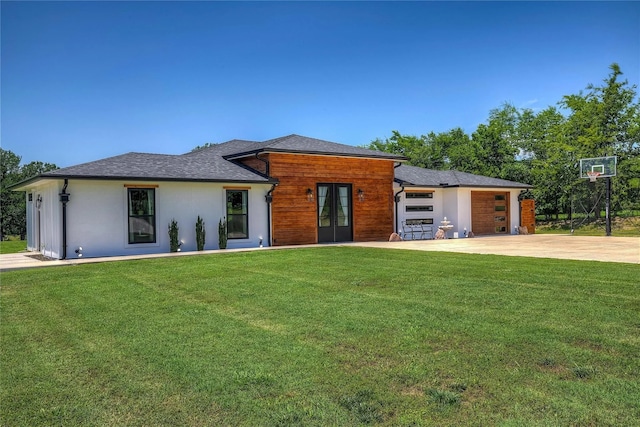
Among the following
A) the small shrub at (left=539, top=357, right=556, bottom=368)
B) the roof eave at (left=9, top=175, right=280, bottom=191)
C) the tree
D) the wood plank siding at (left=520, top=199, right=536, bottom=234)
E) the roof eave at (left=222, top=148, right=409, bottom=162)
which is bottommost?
the small shrub at (left=539, top=357, right=556, bottom=368)

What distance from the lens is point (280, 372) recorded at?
3.92m

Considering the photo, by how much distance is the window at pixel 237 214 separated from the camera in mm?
16844

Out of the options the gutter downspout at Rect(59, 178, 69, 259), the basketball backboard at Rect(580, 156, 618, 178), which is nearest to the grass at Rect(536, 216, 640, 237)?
the basketball backboard at Rect(580, 156, 618, 178)

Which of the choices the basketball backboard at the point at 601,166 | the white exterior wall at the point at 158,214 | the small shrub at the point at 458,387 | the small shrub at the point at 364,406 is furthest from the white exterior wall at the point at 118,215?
the basketball backboard at the point at 601,166

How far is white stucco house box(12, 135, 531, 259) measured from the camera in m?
14.4

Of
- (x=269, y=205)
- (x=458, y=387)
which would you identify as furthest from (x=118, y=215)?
(x=458, y=387)

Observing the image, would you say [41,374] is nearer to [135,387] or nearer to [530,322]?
[135,387]

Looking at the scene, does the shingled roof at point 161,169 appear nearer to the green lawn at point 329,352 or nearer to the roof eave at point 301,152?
the roof eave at point 301,152

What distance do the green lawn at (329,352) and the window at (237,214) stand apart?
324 inches

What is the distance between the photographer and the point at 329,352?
441cm

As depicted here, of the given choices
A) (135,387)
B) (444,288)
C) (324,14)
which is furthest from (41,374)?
(324,14)

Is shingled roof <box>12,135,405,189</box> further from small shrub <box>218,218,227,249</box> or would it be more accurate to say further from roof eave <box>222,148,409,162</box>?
small shrub <box>218,218,227,249</box>

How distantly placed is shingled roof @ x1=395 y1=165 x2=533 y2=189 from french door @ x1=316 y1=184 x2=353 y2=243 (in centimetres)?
310

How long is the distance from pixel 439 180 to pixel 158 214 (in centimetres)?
1325
